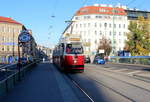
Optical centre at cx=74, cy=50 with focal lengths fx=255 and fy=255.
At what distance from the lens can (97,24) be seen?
338 ft

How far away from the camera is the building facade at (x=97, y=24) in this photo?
102m

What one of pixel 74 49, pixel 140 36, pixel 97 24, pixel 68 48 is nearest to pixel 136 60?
pixel 140 36

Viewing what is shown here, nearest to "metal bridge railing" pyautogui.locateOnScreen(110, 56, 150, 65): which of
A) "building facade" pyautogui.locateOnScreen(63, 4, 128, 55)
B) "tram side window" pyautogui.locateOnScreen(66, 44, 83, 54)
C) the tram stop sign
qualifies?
"tram side window" pyautogui.locateOnScreen(66, 44, 83, 54)

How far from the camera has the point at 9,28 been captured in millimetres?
98938

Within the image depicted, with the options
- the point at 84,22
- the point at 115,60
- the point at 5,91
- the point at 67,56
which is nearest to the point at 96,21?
the point at 84,22

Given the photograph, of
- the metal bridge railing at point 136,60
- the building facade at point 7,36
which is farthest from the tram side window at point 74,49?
the building facade at point 7,36

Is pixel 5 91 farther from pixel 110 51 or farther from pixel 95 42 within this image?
pixel 95 42

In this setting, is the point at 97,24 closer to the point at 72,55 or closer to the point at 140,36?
the point at 140,36

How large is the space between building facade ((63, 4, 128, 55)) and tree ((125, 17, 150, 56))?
42251 millimetres

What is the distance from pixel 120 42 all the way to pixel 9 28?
149 feet

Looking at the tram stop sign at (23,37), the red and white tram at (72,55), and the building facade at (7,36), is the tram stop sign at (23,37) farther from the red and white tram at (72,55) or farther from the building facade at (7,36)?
the building facade at (7,36)

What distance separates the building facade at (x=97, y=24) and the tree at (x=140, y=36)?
139 feet

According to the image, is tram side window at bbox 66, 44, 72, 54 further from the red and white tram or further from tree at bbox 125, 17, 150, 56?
tree at bbox 125, 17, 150, 56

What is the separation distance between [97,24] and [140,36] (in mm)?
46957
